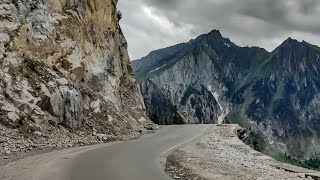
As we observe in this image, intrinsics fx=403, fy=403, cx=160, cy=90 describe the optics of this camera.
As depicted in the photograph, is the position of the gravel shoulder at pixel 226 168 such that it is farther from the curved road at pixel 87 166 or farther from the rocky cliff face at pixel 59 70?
the rocky cliff face at pixel 59 70

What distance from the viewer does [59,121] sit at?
4416 centimetres

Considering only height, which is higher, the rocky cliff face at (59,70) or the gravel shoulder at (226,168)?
the rocky cliff face at (59,70)

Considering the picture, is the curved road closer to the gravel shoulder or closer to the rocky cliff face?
the gravel shoulder

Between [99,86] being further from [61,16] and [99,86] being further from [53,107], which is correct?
[53,107]

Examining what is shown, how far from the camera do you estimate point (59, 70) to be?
54.6 m

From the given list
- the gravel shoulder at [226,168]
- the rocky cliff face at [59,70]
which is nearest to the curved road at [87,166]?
the gravel shoulder at [226,168]

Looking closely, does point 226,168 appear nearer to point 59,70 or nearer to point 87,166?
point 87,166

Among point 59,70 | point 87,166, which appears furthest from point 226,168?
point 59,70

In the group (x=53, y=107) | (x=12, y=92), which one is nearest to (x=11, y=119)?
(x=12, y=92)

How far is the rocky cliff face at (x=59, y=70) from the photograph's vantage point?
133 ft

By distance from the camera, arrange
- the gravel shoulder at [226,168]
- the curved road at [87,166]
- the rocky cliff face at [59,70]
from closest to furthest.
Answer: the curved road at [87,166] → the gravel shoulder at [226,168] → the rocky cliff face at [59,70]

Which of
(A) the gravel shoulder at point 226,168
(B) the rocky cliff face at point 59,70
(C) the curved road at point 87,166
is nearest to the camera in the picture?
(C) the curved road at point 87,166

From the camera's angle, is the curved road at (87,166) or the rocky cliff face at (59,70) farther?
the rocky cliff face at (59,70)

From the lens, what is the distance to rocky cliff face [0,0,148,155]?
40438 mm
